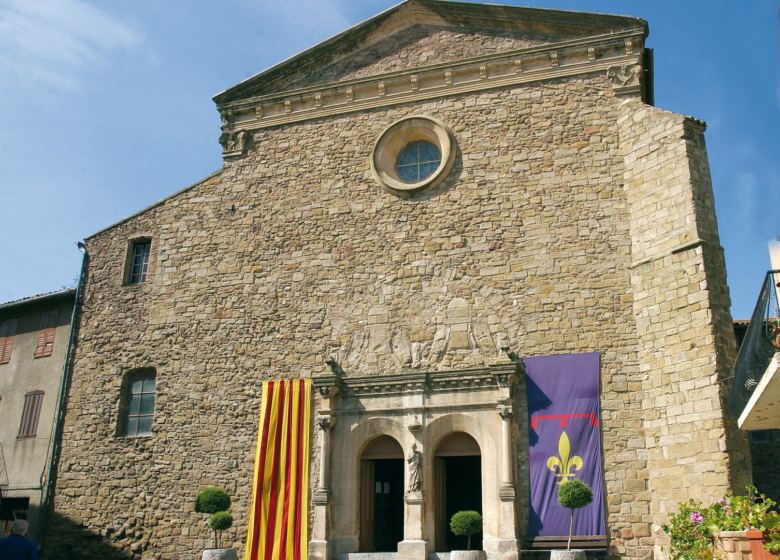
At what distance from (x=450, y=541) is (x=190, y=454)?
18.3ft

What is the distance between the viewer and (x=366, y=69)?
17312 millimetres

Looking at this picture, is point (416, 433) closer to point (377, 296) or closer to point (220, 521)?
point (377, 296)

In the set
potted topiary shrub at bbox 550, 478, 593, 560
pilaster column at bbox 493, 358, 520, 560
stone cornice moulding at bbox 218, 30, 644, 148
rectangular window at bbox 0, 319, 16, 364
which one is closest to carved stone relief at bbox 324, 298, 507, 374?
pilaster column at bbox 493, 358, 520, 560

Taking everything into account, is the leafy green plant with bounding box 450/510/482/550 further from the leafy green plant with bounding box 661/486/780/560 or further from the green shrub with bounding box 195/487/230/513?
the green shrub with bounding box 195/487/230/513

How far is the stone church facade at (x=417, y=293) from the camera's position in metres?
13.1

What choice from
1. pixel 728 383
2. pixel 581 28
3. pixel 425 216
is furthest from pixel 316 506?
pixel 581 28

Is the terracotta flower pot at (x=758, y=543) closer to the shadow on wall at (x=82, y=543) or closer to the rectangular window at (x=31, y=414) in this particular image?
the shadow on wall at (x=82, y=543)

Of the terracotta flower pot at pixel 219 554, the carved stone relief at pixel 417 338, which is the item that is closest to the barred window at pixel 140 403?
the terracotta flower pot at pixel 219 554

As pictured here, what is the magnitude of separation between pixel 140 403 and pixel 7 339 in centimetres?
533

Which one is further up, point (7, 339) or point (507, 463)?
point (7, 339)

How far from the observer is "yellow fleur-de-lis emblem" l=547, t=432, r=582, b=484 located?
42.7 ft

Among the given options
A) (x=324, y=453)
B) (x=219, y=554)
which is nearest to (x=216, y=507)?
(x=219, y=554)

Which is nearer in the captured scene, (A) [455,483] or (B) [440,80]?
(A) [455,483]

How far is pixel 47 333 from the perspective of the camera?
61.0 ft
